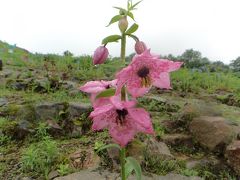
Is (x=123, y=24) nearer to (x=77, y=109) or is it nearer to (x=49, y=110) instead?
(x=77, y=109)

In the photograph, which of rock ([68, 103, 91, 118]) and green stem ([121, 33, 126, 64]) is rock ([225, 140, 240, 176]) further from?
green stem ([121, 33, 126, 64])

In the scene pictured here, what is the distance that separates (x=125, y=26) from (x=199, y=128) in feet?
8.87

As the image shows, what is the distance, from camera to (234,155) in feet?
13.2

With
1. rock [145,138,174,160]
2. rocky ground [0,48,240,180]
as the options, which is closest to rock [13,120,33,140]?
rocky ground [0,48,240,180]

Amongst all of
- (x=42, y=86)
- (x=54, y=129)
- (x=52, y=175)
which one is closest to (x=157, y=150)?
(x=52, y=175)

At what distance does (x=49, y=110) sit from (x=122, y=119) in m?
2.89

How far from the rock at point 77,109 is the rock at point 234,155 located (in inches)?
58.0

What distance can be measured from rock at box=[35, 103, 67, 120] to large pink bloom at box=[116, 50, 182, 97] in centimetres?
290

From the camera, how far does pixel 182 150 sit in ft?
14.3

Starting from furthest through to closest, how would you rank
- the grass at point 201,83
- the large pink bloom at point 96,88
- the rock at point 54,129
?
the grass at point 201,83
the rock at point 54,129
the large pink bloom at point 96,88

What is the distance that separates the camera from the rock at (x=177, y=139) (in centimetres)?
439

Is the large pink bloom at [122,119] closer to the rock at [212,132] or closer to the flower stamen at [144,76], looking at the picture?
the flower stamen at [144,76]

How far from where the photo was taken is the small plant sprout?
1.89 metres

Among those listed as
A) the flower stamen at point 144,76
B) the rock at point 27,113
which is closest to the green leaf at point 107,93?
the flower stamen at point 144,76
